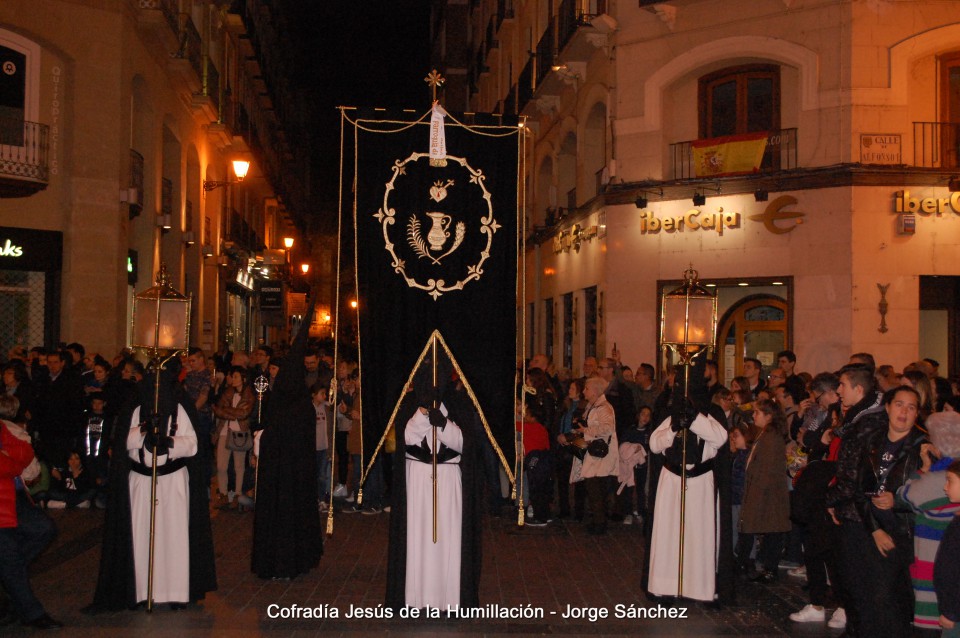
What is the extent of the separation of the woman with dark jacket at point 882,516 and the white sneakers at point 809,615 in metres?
1.04

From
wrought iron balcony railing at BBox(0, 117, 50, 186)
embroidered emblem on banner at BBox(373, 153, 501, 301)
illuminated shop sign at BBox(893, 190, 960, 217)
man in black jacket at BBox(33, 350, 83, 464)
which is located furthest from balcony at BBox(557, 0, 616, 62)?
embroidered emblem on banner at BBox(373, 153, 501, 301)

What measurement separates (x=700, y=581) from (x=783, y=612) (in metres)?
0.75

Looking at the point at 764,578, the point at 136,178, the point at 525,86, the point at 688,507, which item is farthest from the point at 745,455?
the point at 525,86

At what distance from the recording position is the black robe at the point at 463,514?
802 centimetres

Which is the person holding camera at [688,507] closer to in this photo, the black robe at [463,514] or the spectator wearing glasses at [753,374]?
the black robe at [463,514]

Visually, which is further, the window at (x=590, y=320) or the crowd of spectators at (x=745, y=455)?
the window at (x=590, y=320)

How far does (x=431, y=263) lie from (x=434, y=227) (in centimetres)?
32

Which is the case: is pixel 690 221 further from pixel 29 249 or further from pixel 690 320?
pixel 29 249

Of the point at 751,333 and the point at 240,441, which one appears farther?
the point at 751,333

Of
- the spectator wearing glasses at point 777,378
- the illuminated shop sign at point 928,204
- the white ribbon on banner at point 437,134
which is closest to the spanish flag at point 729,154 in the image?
the illuminated shop sign at point 928,204

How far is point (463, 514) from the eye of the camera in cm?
820

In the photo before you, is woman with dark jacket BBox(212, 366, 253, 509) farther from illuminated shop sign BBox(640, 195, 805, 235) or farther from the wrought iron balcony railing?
illuminated shop sign BBox(640, 195, 805, 235)

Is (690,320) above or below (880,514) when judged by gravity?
above

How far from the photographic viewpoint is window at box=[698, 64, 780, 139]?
790 inches
